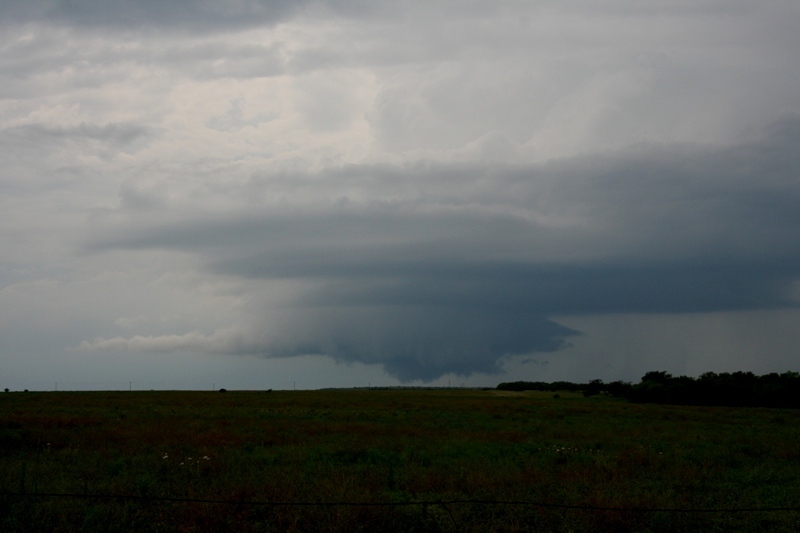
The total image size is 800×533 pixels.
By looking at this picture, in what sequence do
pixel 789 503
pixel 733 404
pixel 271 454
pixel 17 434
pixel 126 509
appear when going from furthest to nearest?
pixel 733 404, pixel 17 434, pixel 271 454, pixel 789 503, pixel 126 509

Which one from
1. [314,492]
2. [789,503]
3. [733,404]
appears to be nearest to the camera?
[314,492]

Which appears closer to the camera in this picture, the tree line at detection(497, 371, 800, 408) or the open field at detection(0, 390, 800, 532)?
the open field at detection(0, 390, 800, 532)

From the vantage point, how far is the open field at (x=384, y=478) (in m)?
12.2

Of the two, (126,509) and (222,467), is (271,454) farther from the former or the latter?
(126,509)

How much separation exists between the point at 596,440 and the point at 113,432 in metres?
21.4

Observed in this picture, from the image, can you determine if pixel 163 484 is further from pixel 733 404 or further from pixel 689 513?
pixel 733 404

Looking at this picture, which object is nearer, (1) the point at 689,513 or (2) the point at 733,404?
(1) the point at 689,513

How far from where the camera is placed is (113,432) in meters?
28.1

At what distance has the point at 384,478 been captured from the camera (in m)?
16.8

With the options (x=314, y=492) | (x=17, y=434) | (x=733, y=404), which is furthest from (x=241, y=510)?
(x=733, y=404)

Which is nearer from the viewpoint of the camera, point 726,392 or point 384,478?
point 384,478

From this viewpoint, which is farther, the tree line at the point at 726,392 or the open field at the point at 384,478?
the tree line at the point at 726,392

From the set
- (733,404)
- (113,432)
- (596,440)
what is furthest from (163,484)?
(733,404)

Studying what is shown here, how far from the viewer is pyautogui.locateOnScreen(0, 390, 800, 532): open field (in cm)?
1220
